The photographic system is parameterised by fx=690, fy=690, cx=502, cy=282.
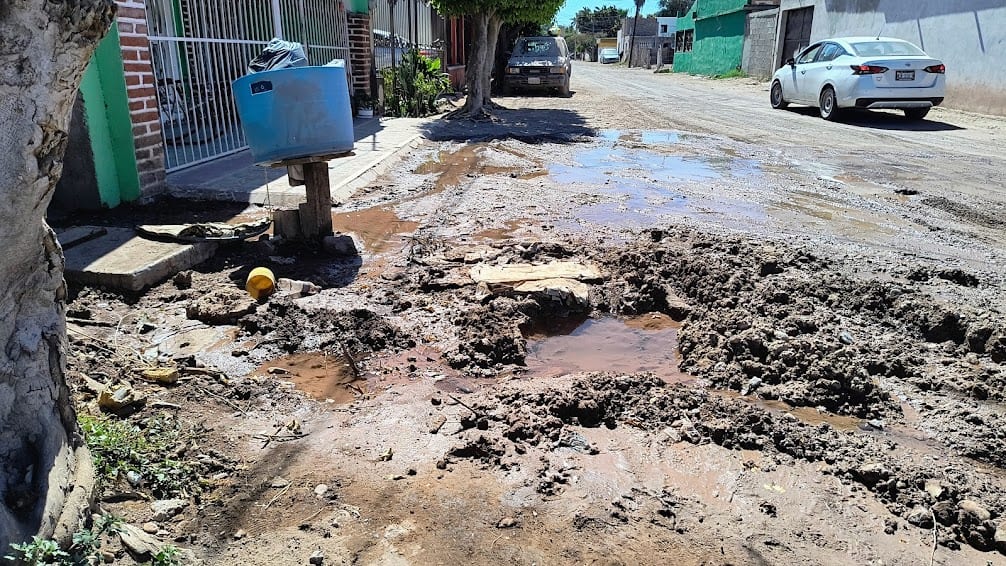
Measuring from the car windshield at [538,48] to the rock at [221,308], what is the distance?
18059 millimetres

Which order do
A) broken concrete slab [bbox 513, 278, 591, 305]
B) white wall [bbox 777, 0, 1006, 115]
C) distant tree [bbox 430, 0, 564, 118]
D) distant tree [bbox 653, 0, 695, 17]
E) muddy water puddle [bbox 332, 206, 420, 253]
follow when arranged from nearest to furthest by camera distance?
broken concrete slab [bbox 513, 278, 591, 305] < muddy water puddle [bbox 332, 206, 420, 253] < distant tree [bbox 430, 0, 564, 118] < white wall [bbox 777, 0, 1006, 115] < distant tree [bbox 653, 0, 695, 17]

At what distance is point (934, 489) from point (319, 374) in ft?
8.93

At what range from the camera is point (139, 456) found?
255cm

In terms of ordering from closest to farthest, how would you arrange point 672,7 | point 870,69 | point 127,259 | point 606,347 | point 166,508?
point 166,508 < point 606,347 < point 127,259 < point 870,69 < point 672,7

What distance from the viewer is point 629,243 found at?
5555 millimetres

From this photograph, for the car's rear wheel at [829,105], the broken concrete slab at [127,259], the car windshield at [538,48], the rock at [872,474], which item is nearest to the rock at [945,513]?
the rock at [872,474]

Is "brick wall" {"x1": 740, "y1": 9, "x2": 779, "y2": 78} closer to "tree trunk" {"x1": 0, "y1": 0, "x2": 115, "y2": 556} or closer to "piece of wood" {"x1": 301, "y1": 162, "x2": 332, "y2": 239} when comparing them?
"piece of wood" {"x1": 301, "y1": 162, "x2": 332, "y2": 239}

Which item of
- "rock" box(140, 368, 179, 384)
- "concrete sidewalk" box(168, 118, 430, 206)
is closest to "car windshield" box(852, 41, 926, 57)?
"concrete sidewalk" box(168, 118, 430, 206)

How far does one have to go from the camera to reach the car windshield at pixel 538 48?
68.1ft

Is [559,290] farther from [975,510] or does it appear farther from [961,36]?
[961,36]

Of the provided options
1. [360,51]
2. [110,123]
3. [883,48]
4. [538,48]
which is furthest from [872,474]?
[538,48]

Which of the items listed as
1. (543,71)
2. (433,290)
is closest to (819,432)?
(433,290)

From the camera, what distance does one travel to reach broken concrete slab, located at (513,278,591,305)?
439 centimetres

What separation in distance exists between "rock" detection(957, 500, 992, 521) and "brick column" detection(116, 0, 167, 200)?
20.4ft
